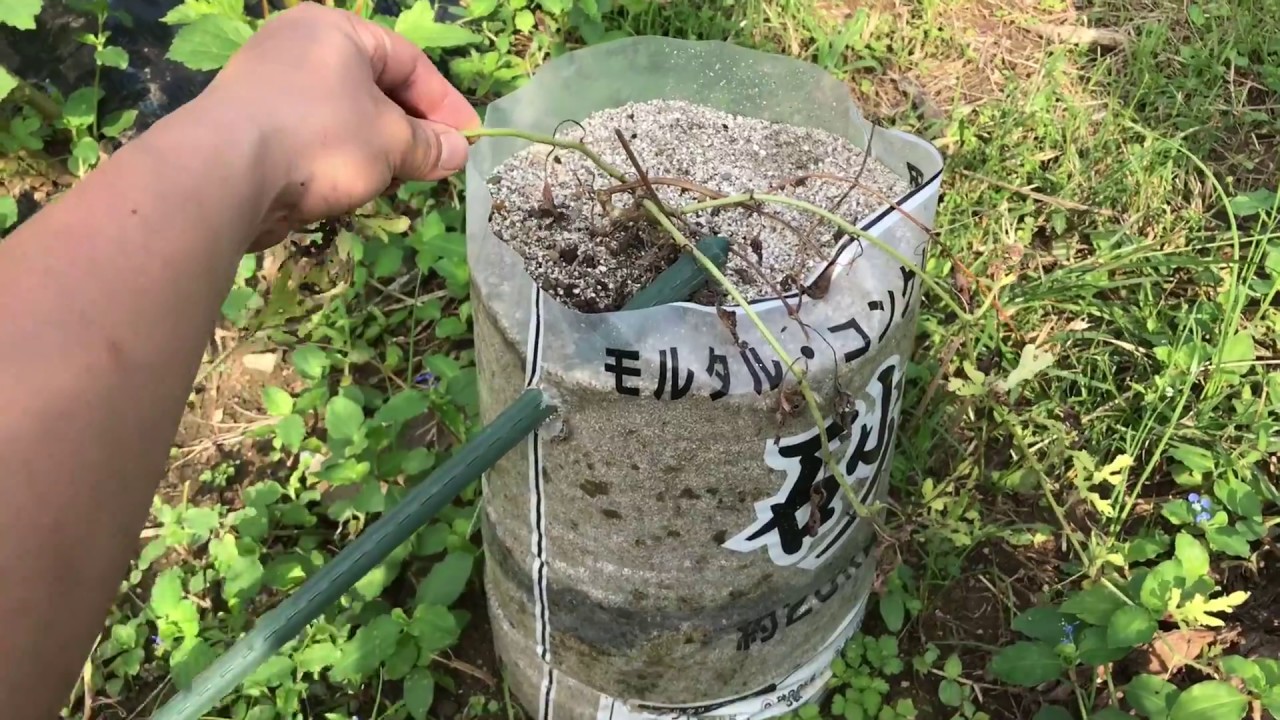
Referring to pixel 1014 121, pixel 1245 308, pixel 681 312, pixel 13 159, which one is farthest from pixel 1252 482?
pixel 13 159

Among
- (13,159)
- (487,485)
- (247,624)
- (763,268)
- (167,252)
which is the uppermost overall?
(167,252)

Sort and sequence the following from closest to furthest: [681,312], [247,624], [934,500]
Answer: [681,312], [934,500], [247,624]

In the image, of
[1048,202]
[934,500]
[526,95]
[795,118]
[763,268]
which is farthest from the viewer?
[1048,202]

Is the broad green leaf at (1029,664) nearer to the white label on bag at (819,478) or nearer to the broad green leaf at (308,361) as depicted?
the white label on bag at (819,478)

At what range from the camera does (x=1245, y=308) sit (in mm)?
1911

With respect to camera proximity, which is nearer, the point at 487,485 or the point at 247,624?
the point at 487,485

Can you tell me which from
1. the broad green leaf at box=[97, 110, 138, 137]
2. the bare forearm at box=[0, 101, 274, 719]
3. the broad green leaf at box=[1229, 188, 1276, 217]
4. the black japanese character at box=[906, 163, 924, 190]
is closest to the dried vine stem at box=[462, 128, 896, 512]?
the black japanese character at box=[906, 163, 924, 190]

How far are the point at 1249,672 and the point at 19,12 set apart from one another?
2334mm

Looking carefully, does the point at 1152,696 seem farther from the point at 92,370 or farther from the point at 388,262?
the point at 388,262

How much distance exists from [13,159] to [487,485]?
170 cm

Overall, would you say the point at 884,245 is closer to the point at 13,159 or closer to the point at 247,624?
the point at 247,624

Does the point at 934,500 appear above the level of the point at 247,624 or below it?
above

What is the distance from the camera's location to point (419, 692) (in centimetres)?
153

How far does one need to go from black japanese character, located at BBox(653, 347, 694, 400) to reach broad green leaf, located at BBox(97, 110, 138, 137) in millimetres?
1852
